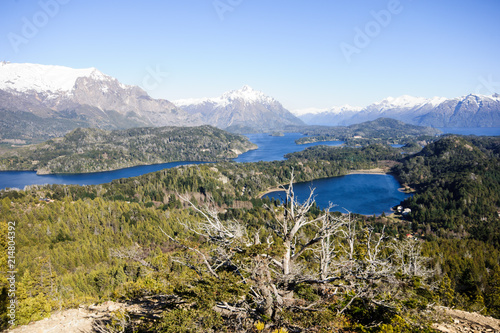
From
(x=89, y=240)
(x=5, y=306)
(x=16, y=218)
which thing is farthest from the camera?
(x=16, y=218)

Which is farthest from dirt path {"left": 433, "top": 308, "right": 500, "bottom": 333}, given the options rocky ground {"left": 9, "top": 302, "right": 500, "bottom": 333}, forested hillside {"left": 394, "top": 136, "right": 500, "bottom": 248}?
forested hillside {"left": 394, "top": 136, "right": 500, "bottom": 248}

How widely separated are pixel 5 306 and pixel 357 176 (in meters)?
202

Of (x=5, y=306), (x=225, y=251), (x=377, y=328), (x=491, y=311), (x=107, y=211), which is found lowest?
(x=107, y=211)

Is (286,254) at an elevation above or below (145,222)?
above

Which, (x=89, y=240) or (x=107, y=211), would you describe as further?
(x=107, y=211)

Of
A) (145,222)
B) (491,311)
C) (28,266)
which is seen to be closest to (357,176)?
(145,222)

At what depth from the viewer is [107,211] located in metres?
94.6

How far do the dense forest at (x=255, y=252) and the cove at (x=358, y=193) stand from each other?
440 inches

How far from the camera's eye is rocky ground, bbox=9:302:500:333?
15078 mm

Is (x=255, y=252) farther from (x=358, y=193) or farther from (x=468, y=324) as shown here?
(x=358, y=193)

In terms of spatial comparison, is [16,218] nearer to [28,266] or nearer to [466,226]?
[28,266]

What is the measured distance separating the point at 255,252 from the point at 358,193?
484 feet

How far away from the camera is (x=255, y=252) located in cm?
1016

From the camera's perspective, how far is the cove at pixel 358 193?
396ft
